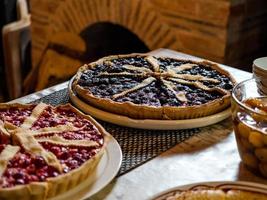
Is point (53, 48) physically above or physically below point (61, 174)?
below

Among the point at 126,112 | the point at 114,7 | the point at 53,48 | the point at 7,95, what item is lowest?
the point at 7,95

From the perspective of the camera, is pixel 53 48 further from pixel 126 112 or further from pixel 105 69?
pixel 126 112

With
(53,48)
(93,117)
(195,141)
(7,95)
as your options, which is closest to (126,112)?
(93,117)

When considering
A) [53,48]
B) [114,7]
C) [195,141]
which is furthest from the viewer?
[53,48]

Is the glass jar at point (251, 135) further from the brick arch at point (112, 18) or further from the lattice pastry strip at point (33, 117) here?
the brick arch at point (112, 18)

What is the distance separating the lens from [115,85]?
1.42 m

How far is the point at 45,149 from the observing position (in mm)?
1043

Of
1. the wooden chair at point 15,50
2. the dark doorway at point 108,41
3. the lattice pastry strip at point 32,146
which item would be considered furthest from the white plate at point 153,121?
the wooden chair at point 15,50

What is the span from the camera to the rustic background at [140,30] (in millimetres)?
2250

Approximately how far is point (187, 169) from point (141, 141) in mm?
155

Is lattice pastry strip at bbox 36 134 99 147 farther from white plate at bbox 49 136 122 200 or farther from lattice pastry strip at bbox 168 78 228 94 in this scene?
lattice pastry strip at bbox 168 78 228 94

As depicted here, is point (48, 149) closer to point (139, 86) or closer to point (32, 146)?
point (32, 146)

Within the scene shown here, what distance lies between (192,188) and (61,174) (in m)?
0.25

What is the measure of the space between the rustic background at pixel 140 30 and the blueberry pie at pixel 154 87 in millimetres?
683
